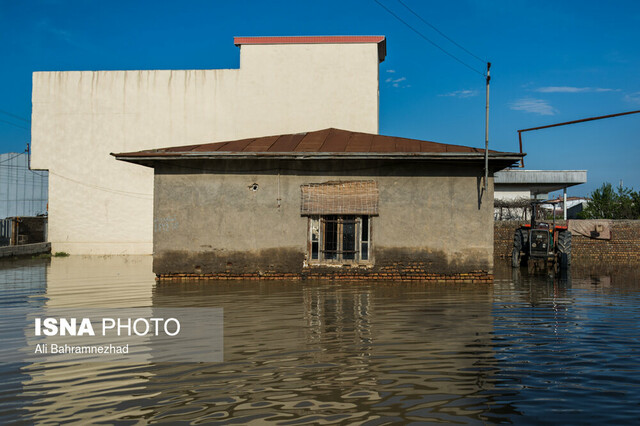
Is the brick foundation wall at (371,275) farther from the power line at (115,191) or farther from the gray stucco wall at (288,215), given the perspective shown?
the power line at (115,191)

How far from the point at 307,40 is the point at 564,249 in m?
15.2

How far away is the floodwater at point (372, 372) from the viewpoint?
388 cm

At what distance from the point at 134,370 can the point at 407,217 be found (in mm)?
8521

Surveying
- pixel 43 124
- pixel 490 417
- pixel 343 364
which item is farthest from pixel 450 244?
pixel 43 124

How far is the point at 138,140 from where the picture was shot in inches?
955

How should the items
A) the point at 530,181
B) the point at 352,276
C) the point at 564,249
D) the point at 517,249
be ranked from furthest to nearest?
the point at 530,181
the point at 517,249
the point at 564,249
the point at 352,276

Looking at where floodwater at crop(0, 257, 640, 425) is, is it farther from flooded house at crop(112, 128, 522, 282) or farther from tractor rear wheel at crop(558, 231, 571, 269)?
tractor rear wheel at crop(558, 231, 571, 269)

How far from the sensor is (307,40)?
2428cm

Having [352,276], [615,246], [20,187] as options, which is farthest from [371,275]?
[20,187]

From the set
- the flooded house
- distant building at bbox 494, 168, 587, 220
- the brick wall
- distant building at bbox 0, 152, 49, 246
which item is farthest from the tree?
distant building at bbox 0, 152, 49, 246

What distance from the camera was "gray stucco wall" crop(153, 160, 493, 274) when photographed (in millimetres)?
12211

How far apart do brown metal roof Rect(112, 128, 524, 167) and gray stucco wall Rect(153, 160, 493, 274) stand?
0.37 metres

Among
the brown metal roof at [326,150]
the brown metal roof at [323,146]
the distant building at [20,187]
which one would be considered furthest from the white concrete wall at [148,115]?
the distant building at [20,187]

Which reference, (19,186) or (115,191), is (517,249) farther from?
(19,186)
